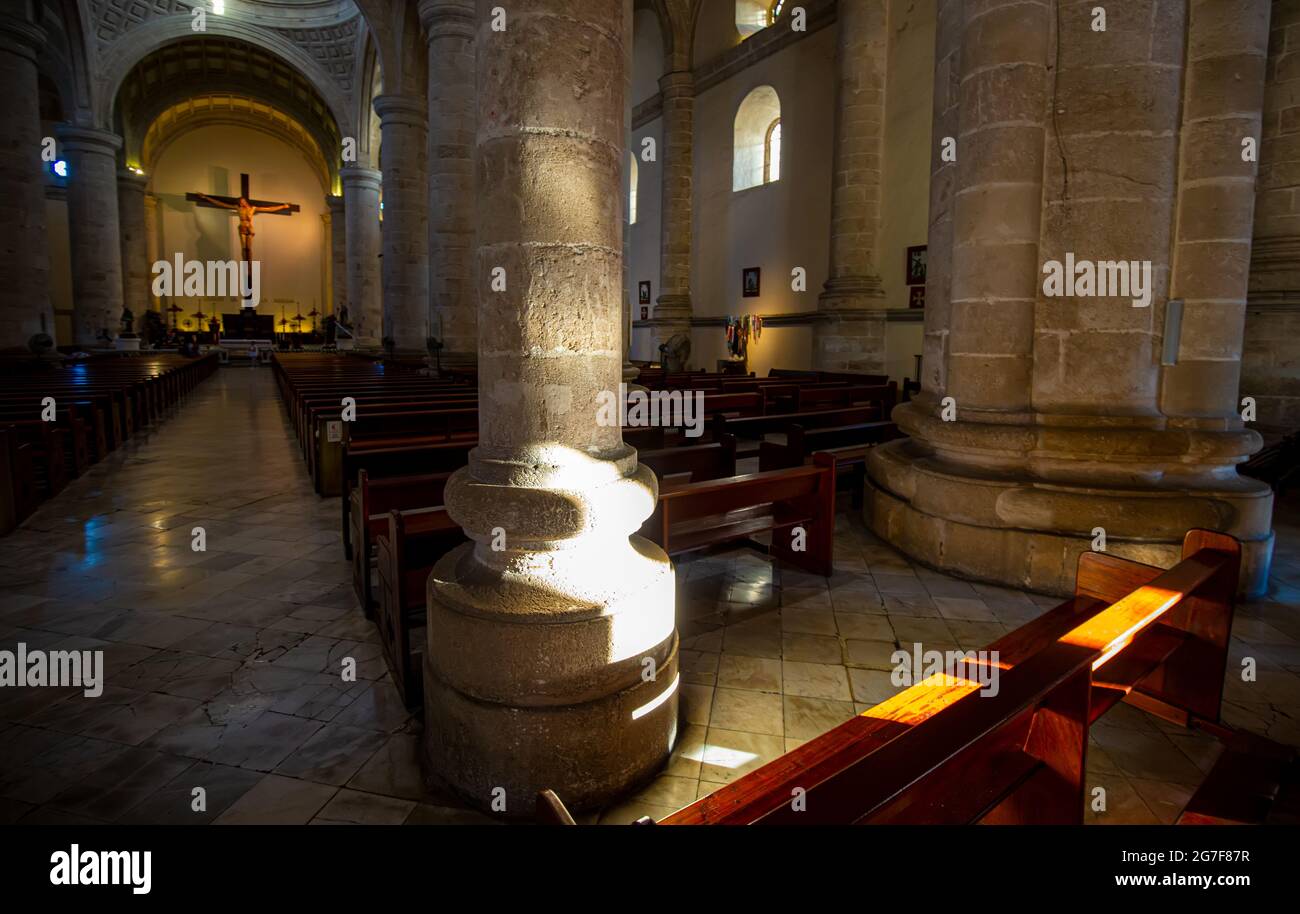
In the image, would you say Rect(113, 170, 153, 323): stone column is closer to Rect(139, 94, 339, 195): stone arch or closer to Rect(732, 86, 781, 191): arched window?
Rect(139, 94, 339, 195): stone arch

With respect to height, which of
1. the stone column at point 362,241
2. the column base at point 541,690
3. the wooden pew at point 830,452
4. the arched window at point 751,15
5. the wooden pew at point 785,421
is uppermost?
the arched window at point 751,15

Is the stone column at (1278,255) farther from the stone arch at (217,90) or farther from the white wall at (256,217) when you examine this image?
the white wall at (256,217)

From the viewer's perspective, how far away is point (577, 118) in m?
2.53

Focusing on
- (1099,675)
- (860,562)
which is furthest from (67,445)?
(1099,675)

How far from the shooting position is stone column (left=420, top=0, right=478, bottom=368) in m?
10.3

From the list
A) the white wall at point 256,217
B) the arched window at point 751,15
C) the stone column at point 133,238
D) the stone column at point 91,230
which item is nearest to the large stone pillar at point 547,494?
the arched window at point 751,15

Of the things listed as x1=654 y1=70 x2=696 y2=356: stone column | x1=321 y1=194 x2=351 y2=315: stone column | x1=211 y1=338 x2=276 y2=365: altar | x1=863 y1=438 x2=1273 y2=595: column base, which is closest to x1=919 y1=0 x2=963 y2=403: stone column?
x1=863 y1=438 x2=1273 y2=595: column base

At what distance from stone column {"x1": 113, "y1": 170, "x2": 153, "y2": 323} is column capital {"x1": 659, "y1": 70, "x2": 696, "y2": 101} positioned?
22399 millimetres

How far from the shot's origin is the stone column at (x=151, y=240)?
94.4 ft

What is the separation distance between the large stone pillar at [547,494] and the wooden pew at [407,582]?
46cm

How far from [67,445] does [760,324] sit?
1319cm

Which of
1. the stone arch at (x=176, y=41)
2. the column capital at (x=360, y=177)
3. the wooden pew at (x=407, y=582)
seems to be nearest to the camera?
the wooden pew at (x=407, y=582)

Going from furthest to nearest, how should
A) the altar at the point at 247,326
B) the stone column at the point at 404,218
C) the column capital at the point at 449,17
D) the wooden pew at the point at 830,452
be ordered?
the altar at the point at 247,326
the stone column at the point at 404,218
the column capital at the point at 449,17
the wooden pew at the point at 830,452

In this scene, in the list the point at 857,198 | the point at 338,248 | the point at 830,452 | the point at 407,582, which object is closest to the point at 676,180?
the point at 857,198
